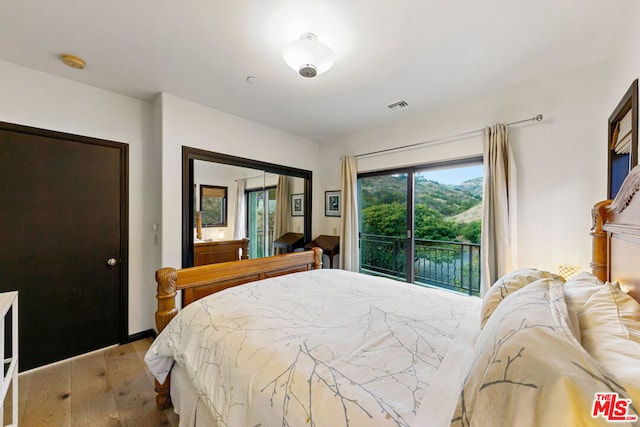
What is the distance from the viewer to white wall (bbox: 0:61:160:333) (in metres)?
2.05

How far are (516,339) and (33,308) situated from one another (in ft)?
10.9

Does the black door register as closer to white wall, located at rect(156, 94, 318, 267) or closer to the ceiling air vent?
white wall, located at rect(156, 94, 318, 267)

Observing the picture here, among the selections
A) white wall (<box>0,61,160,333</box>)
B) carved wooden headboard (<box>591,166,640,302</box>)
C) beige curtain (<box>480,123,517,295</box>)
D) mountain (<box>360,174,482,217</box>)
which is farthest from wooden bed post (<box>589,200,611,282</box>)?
white wall (<box>0,61,160,333</box>)

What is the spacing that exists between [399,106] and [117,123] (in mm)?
3026

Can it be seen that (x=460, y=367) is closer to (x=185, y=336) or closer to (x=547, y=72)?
(x=185, y=336)

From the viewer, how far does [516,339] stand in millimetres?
573

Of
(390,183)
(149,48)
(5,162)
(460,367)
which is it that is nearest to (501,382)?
(460,367)

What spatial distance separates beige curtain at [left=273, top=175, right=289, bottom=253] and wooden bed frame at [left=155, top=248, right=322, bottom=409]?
132 centimetres

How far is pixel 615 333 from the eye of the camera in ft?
2.21

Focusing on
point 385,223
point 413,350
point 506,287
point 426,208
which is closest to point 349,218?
point 385,223

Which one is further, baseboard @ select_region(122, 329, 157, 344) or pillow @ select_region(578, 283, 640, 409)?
baseboard @ select_region(122, 329, 157, 344)

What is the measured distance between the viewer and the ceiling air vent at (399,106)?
2.73m

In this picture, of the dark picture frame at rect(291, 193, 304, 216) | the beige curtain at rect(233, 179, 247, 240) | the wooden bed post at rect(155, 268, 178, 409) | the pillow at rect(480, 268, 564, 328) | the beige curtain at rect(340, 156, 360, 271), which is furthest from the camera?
the dark picture frame at rect(291, 193, 304, 216)

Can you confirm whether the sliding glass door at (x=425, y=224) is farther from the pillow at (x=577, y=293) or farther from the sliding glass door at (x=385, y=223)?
the pillow at (x=577, y=293)
